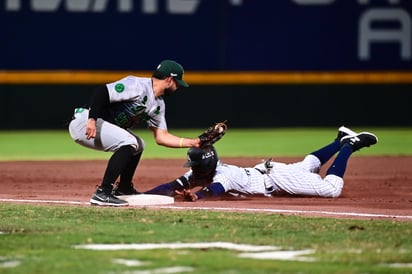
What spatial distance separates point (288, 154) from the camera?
51.0 feet

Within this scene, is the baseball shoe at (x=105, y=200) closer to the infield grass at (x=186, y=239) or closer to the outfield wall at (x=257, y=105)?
the infield grass at (x=186, y=239)

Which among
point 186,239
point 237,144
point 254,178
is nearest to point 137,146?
point 254,178

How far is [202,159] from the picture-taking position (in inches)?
375

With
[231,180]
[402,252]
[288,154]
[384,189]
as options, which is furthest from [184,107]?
[402,252]

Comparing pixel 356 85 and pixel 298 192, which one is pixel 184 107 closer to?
pixel 356 85

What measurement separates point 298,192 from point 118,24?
1018cm

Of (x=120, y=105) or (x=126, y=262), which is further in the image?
(x=120, y=105)

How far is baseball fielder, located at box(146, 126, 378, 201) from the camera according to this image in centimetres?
955

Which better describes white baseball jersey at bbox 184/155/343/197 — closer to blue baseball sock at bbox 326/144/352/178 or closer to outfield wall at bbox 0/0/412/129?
blue baseball sock at bbox 326/144/352/178

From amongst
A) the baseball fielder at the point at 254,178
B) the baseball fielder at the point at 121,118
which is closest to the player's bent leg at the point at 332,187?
the baseball fielder at the point at 254,178

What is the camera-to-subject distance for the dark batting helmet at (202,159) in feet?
31.1

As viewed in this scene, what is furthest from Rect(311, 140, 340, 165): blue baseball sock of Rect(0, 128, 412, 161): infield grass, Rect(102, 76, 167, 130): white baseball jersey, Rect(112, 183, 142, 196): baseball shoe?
Rect(0, 128, 412, 161): infield grass

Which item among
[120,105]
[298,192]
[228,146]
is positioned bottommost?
[228,146]

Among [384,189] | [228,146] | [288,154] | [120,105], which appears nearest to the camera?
[120,105]
